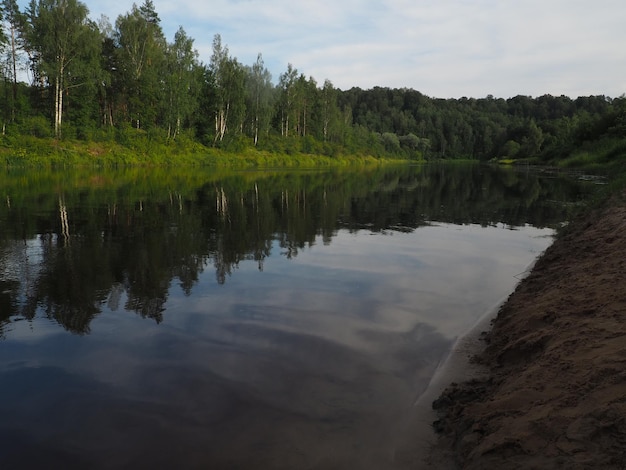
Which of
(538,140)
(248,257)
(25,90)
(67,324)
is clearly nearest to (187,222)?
(248,257)

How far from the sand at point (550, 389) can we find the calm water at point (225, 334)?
2.43 ft

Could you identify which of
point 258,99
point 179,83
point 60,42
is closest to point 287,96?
point 258,99

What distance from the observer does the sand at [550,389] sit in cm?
361

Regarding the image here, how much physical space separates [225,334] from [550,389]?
488 centimetres

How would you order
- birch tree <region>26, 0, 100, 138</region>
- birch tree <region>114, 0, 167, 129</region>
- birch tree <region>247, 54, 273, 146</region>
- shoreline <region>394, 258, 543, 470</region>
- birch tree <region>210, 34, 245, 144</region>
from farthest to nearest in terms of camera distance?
birch tree <region>247, 54, 273, 146</region>, birch tree <region>210, 34, 245, 144</region>, birch tree <region>114, 0, 167, 129</region>, birch tree <region>26, 0, 100, 138</region>, shoreline <region>394, 258, 543, 470</region>

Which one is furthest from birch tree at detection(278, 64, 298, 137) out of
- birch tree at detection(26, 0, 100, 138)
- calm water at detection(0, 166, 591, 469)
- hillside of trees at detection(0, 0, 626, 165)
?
calm water at detection(0, 166, 591, 469)

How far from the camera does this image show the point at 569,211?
22844 millimetres

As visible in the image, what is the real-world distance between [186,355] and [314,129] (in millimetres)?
A: 114511

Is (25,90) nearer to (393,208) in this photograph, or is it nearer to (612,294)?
(393,208)

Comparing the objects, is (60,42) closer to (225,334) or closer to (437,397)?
(225,334)

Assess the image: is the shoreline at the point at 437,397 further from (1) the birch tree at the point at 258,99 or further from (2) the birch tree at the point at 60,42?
(1) the birch tree at the point at 258,99

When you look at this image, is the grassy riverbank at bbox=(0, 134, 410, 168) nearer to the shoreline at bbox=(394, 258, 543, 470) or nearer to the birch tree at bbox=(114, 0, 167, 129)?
the birch tree at bbox=(114, 0, 167, 129)

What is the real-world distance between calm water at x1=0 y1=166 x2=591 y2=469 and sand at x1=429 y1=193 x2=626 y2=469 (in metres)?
0.74

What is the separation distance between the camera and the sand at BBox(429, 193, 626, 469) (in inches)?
142
